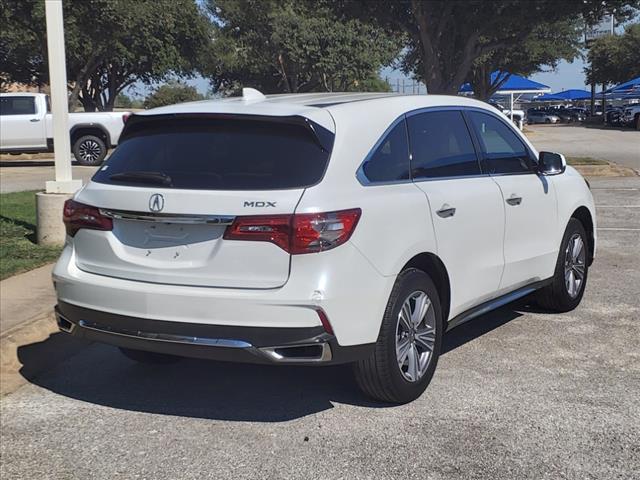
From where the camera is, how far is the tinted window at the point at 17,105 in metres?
Result: 21.3

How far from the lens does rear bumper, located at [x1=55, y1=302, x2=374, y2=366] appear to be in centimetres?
378

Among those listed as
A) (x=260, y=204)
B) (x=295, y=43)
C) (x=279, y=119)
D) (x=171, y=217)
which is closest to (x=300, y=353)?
(x=260, y=204)

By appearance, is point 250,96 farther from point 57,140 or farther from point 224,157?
point 57,140

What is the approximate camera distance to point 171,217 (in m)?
3.91

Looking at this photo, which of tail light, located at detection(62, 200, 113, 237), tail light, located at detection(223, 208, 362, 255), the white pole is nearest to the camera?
tail light, located at detection(223, 208, 362, 255)

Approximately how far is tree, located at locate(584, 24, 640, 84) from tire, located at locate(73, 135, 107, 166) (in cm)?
4863

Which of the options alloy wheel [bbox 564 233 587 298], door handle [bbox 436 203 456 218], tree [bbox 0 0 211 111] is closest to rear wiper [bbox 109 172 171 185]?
door handle [bbox 436 203 456 218]

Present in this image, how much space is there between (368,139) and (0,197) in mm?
10365

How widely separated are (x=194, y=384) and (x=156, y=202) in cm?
151

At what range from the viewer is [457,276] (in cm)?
477

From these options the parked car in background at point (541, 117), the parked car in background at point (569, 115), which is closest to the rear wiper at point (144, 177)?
the parked car in background at point (541, 117)

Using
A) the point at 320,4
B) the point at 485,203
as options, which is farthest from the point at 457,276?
the point at 320,4

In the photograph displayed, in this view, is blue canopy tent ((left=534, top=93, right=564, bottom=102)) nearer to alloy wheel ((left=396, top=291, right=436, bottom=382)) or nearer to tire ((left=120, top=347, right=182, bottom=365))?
tire ((left=120, top=347, right=182, bottom=365))

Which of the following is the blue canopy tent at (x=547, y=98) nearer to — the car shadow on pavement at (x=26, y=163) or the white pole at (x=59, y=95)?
the car shadow on pavement at (x=26, y=163)
